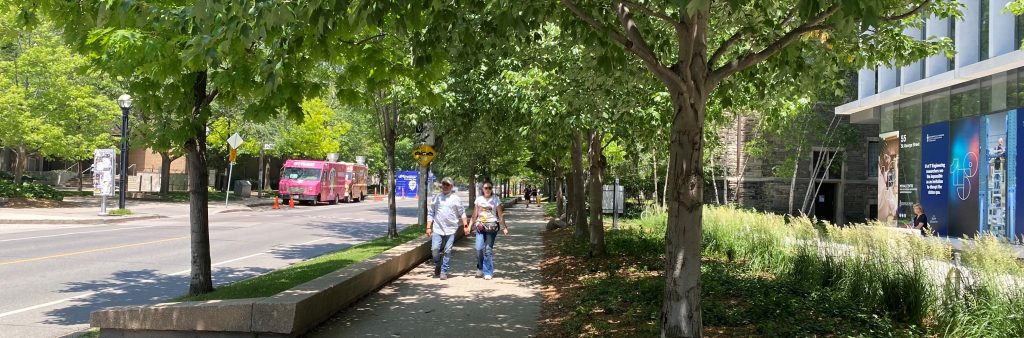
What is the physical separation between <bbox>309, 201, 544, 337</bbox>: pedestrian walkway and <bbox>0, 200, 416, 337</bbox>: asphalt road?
8.85ft

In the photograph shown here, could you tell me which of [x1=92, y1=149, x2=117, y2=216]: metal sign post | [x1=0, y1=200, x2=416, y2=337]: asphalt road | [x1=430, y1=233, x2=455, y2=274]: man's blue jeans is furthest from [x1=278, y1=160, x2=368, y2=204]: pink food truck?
[x1=430, y1=233, x2=455, y2=274]: man's blue jeans

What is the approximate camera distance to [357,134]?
57781 mm

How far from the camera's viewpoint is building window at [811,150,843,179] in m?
32.6

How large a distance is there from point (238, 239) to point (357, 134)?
134 ft

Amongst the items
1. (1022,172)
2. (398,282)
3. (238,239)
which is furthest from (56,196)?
(1022,172)

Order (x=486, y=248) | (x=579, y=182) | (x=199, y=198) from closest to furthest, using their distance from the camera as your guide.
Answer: (x=199, y=198) → (x=486, y=248) → (x=579, y=182)

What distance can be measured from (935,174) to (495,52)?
16547 mm

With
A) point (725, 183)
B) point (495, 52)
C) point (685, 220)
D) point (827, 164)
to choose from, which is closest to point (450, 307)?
point (495, 52)

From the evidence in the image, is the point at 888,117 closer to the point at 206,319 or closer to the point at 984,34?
the point at 984,34

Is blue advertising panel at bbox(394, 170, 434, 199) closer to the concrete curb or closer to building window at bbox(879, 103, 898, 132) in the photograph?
the concrete curb

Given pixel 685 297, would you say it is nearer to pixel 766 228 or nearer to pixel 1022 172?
pixel 766 228

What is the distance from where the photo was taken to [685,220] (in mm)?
4895

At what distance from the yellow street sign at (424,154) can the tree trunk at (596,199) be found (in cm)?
455

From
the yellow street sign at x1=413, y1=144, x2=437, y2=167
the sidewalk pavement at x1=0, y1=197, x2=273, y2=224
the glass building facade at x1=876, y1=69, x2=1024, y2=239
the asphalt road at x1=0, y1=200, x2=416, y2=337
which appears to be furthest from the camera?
the sidewalk pavement at x1=0, y1=197, x2=273, y2=224
